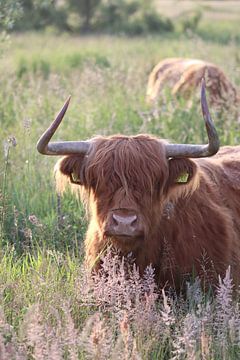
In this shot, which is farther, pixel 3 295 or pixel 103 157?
pixel 103 157

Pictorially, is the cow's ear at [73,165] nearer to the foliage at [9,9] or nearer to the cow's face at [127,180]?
the cow's face at [127,180]

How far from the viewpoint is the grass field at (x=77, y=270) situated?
3893mm

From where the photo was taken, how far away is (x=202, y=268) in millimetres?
5297

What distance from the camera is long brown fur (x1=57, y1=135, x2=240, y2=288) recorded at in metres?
5.04

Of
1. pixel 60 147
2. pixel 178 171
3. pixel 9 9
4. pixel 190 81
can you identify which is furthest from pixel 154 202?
pixel 190 81

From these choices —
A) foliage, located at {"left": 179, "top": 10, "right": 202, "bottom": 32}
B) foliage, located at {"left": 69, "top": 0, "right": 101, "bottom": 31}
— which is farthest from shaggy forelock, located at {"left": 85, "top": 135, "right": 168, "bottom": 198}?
foliage, located at {"left": 69, "top": 0, "right": 101, "bottom": 31}

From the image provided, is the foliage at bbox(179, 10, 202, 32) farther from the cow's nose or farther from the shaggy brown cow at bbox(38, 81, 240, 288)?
the cow's nose

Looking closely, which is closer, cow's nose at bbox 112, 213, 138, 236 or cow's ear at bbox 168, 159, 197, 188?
cow's nose at bbox 112, 213, 138, 236

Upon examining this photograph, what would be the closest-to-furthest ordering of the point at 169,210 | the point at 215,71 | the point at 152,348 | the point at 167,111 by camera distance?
1. the point at 152,348
2. the point at 169,210
3. the point at 167,111
4. the point at 215,71

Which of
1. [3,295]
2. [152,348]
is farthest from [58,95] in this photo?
[152,348]

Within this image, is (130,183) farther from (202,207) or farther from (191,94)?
(191,94)

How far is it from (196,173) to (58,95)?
4801 millimetres

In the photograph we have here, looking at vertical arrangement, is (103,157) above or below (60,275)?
above

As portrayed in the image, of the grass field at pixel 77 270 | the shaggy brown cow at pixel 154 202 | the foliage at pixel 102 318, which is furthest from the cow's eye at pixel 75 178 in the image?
the foliage at pixel 102 318
